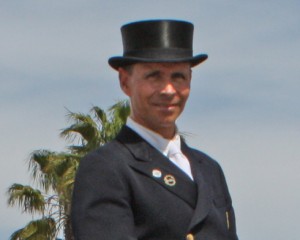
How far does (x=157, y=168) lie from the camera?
26.1 feet

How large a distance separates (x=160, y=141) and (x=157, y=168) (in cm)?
15

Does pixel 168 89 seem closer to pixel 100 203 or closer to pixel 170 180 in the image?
pixel 170 180

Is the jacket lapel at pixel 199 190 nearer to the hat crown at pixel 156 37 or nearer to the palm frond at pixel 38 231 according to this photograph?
the hat crown at pixel 156 37

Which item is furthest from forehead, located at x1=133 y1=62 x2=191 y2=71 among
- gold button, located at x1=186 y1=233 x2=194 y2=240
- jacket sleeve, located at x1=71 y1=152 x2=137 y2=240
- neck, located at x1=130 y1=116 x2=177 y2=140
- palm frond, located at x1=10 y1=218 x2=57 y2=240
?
palm frond, located at x1=10 y1=218 x2=57 y2=240

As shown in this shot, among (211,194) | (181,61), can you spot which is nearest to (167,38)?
(181,61)

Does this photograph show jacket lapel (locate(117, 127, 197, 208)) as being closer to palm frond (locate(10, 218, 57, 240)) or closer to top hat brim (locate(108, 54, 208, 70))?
top hat brim (locate(108, 54, 208, 70))

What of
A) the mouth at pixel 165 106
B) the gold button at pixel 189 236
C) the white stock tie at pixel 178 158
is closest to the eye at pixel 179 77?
the mouth at pixel 165 106

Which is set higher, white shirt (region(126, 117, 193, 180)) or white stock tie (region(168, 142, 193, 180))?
white shirt (region(126, 117, 193, 180))

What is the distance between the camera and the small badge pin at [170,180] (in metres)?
7.90

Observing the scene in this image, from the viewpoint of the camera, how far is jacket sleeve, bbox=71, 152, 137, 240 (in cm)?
762

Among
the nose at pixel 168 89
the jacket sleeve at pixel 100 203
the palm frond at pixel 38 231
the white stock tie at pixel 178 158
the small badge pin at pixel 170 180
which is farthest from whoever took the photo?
the palm frond at pixel 38 231

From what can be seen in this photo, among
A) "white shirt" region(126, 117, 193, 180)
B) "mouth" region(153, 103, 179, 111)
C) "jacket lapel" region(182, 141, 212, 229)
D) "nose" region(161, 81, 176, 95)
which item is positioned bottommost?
"jacket lapel" region(182, 141, 212, 229)

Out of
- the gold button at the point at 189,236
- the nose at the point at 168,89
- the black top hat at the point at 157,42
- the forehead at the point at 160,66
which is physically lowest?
the gold button at the point at 189,236

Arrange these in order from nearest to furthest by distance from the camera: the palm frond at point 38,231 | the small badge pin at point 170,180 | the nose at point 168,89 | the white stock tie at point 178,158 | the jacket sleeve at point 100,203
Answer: the jacket sleeve at point 100,203, the nose at point 168,89, the small badge pin at point 170,180, the white stock tie at point 178,158, the palm frond at point 38,231
